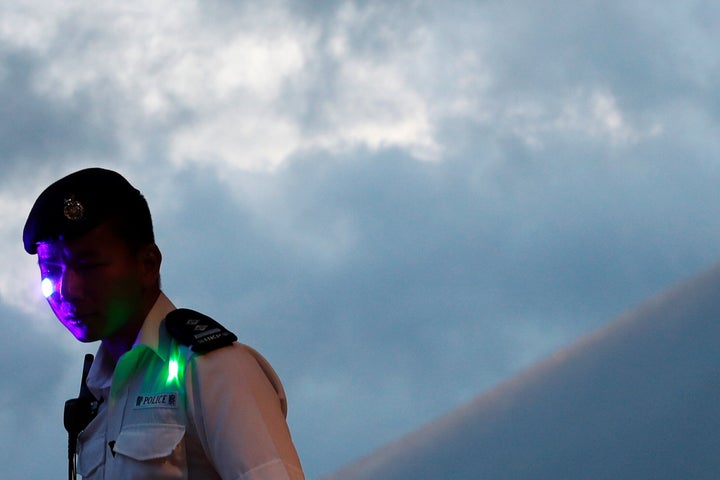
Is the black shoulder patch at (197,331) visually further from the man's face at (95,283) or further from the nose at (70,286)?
the nose at (70,286)

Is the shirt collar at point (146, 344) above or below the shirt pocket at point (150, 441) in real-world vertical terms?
above

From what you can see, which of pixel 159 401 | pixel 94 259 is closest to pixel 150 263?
pixel 94 259

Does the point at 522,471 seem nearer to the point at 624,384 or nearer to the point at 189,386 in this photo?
the point at 624,384

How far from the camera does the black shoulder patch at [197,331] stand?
289 centimetres

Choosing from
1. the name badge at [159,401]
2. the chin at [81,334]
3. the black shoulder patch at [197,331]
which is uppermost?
the chin at [81,334]

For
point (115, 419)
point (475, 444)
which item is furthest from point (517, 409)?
point (115, 419)

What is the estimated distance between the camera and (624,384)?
10.2m

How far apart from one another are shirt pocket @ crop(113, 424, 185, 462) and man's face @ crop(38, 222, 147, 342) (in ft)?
1.12

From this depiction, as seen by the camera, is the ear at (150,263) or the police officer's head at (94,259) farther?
the ear at (150,263)

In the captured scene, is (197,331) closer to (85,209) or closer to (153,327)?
(153,327)

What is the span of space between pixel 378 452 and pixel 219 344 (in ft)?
27.8

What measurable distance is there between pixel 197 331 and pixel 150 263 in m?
0.32

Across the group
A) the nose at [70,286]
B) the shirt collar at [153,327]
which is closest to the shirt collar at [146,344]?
the shirt collar at [153,327]

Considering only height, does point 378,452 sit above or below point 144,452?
above
